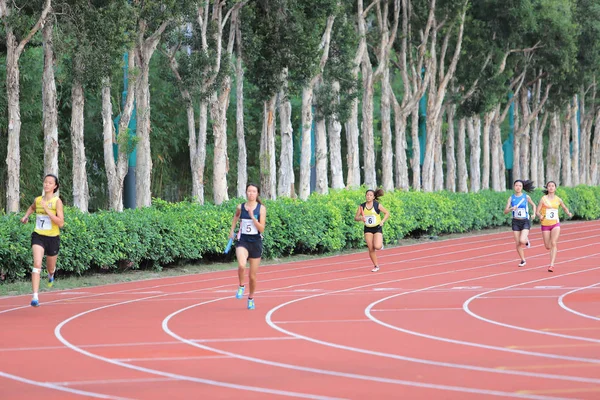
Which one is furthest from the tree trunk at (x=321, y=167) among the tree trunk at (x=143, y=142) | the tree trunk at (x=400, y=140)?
the tree trunk at (x=143, y=142)

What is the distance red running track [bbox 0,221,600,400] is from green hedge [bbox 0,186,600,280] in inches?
43.3

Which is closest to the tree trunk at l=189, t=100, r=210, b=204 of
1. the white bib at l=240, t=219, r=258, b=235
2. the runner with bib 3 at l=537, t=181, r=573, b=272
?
the runner with bib 3 at l=537, t=181, r=573, b=272

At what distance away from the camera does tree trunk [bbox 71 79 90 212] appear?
22.8 metres

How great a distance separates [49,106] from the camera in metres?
21.9

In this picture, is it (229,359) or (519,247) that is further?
(519,247)

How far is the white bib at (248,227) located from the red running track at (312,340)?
1053 mm

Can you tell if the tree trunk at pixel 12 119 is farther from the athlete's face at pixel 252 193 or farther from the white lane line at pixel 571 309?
the white lane line at pixel 571 309

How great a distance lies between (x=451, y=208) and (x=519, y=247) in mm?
14308

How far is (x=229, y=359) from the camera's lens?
→ 10125mm

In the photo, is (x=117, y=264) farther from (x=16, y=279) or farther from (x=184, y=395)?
(x=184, y=395)

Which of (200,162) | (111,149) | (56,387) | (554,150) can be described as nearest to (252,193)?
(56,387)

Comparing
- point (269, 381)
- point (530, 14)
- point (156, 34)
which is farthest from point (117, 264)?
point (530, 14)

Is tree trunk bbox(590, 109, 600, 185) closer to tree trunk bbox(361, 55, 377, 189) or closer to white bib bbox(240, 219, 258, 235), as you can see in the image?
tree trunk bbox(361, 55, 377, 189)

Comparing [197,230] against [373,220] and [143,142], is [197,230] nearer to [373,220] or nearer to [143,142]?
[143,142]
